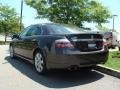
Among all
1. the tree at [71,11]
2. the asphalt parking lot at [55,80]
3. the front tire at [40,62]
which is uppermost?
the tree at [71,11]

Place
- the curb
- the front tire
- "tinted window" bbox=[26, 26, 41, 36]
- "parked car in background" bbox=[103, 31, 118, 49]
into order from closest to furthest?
1. the curb
2. the front tire
3. "tinted window" bbox=[26, 26, 41, 36]
4. "parked car in background" bbox=[103, 31, 118, 49]

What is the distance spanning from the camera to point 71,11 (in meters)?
17.8

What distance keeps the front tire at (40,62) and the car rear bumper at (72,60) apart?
31 centimetres

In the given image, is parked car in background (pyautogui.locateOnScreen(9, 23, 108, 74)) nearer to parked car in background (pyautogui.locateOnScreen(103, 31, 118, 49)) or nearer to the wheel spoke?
the wheel spoke

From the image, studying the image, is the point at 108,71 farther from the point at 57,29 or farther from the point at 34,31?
the point at 34,31

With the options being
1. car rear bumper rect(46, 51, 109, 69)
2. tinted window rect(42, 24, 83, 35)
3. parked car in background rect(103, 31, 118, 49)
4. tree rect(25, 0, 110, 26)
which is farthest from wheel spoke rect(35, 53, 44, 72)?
parked car in background rect(103, 31, 118, 49)

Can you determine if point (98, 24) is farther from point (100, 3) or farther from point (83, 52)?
Answer: point (83, 52)

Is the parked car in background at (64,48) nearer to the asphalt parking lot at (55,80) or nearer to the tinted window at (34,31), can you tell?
the tinted window at (34,31)

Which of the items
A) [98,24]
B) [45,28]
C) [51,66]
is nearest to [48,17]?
[98,24]

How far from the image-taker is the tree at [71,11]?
58.4 feet

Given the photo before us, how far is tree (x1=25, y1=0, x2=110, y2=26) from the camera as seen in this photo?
58.4ft

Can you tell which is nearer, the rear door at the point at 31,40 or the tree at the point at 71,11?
the rear door at the point at 31,40

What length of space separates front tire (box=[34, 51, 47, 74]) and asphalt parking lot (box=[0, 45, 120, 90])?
160 millimetres

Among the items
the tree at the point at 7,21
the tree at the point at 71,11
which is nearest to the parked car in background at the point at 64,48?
the tree at the point at 71,11
